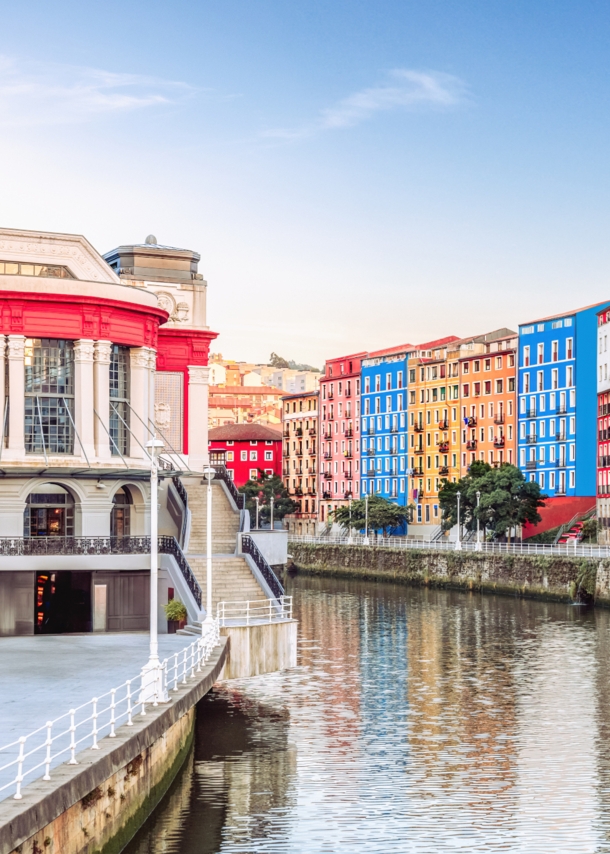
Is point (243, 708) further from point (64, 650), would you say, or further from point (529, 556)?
point (529, 556)

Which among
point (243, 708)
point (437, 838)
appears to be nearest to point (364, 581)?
point (243, 708)

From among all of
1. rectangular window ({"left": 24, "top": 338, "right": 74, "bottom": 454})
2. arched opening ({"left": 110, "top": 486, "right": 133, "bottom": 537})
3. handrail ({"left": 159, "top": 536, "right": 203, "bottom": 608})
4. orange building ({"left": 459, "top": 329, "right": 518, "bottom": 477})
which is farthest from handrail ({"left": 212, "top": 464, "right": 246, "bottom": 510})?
orange building ({"left": 459, "top": 329, "right": 518, "bottom": 477})

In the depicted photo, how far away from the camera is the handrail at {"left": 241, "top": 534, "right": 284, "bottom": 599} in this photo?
175ft

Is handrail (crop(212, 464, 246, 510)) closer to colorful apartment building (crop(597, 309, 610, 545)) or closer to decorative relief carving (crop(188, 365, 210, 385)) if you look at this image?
decorative relief carving (crop(188, 365, 210, 385))

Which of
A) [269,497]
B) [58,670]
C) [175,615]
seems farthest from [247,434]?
[58,670]

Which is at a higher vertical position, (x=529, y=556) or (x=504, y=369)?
(x=504, y=369)

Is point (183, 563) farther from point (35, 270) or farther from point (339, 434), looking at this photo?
point (339, 434)

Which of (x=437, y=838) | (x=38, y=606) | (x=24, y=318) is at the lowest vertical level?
(x=437, y=838)

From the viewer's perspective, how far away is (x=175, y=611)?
4909cm

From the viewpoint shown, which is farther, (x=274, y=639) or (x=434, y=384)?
(x=434, y=384)

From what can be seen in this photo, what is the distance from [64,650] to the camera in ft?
148

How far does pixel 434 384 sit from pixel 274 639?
112 meters

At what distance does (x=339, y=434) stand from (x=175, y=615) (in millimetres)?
124375

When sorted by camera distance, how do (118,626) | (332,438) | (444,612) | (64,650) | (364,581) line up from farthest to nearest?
(332,438)
(364,581)
(444,612)
(118,626)
(64,650)
